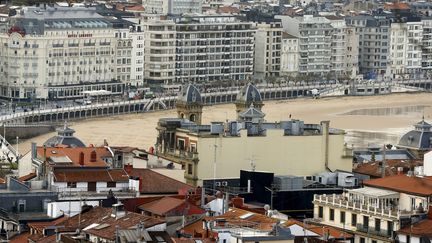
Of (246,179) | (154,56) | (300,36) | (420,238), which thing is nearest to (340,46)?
(300,36)

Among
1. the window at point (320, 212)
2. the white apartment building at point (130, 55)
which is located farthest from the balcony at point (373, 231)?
the white apartment building at point (130, 55)

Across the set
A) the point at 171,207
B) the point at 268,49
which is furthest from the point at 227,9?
the point at 171,207

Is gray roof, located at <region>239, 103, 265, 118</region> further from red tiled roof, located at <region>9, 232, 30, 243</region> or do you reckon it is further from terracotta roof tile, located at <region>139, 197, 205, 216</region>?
red tiled roof, located at <region>9, 232, 30, 243</region>

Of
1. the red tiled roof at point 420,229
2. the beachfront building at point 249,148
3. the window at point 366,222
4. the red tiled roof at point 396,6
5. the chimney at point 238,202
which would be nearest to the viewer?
the red tiled roof at point 420,229

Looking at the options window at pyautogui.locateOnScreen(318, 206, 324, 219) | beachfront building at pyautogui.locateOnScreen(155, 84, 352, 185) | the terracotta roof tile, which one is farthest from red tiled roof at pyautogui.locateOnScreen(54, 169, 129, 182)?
beachfront building at pyautogui.locateOnScreen(155, 84, 352, 185)

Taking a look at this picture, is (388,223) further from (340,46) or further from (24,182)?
(340,46)

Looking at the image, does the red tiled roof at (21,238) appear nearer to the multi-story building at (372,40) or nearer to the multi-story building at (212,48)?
the multi-story building at (212,48)
